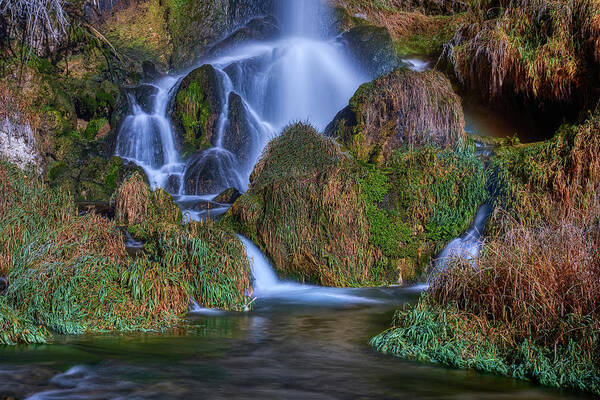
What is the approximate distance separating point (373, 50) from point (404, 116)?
700 centimetres

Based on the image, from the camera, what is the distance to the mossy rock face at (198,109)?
1716 cm

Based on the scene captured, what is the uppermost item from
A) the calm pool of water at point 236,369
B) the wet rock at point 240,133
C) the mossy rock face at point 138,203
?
the wet rock at point 240,133

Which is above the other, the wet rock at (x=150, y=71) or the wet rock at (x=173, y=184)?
the wet rock at (x=150, y=71)

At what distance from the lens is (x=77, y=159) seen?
1752 centimetres

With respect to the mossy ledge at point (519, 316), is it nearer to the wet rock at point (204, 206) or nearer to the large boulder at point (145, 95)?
the wet rock at point (204, 206)

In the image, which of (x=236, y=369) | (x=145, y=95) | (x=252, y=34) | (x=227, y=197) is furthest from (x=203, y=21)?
(x=236, y=369)

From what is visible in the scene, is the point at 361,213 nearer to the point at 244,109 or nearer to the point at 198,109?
the point at 244,109

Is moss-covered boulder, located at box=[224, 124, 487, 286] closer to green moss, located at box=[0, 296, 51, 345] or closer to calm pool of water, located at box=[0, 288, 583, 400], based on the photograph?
calm pool of water, located at box=[0, 288, 583, 400]

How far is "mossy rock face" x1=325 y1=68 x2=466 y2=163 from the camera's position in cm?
1231

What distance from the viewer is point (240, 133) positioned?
17000 millimetres

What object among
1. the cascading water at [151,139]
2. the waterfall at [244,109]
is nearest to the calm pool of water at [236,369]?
the waterfall at [244,109]

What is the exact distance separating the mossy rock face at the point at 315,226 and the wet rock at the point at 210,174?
4.52 m

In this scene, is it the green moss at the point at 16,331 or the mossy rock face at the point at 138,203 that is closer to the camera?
the green moss at the point at 16,331

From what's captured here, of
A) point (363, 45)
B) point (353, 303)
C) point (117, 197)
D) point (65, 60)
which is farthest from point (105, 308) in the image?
point (65, 60)
